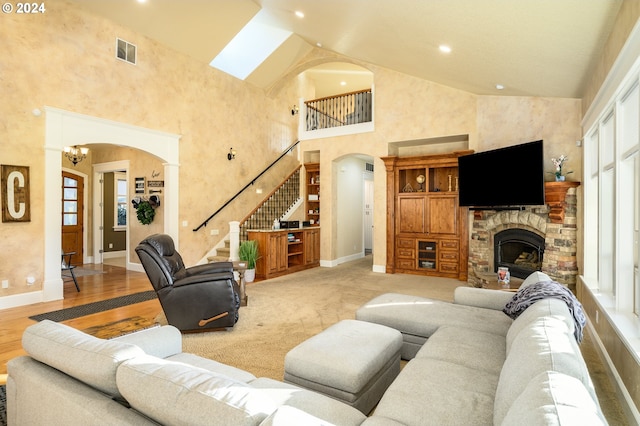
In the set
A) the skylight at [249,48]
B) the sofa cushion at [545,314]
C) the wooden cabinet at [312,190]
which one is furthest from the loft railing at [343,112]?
the sofa cushion at [545,314]

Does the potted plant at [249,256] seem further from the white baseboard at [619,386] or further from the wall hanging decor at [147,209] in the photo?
the white baseboard at [619,386]

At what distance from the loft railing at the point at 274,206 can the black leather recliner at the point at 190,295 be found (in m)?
3.64

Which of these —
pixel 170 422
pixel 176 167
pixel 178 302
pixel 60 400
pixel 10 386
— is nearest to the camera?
pixel 170 422

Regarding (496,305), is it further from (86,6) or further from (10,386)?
(86,6)

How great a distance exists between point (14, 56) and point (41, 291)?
10.6 feet

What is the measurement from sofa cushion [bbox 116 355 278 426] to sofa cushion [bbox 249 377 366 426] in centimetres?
42

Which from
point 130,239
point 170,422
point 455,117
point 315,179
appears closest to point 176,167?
point 130,239

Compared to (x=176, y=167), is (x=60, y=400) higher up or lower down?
lower down

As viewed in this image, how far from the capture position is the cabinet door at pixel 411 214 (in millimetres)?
7328

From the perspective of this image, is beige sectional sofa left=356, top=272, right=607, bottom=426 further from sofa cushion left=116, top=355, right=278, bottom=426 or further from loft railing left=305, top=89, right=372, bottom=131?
loft railing left=305, top=89, right=372, bottom=131

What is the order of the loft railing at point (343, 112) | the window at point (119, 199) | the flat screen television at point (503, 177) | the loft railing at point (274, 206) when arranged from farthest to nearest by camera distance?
the window at point (119, 199), the loft railing at point (343, 112), the loft railing at point (274, 206), the flat screen television at point (503, 177)

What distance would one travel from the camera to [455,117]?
672 centimetres

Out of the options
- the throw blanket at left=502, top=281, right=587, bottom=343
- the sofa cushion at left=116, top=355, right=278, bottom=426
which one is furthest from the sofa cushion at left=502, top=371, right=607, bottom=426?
the throw blanket at left=502, top=281, right=587, bottom=343

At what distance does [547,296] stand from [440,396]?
3.50ft
